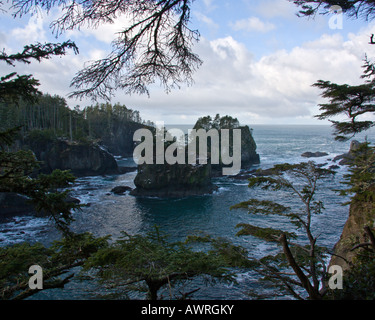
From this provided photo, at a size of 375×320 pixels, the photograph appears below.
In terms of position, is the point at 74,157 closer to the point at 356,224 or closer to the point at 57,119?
the point at 57,119

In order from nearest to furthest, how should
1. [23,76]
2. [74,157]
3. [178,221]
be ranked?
[23,76] → [178,221] → [74,157]

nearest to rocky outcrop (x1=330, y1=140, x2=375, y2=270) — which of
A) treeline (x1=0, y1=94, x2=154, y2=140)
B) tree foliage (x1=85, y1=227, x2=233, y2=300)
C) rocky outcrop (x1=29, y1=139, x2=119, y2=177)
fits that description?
tree foliage (x1=85, y1=227, x2=233, y2=300)

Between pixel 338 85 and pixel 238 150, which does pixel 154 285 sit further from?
pixel 238 150

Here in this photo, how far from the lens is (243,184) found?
41.9 metres

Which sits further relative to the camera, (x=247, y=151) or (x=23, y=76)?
(x=247, y=151)

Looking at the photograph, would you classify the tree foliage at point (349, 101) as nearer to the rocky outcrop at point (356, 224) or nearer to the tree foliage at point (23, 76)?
the rocky outcrop at point (356, 224)

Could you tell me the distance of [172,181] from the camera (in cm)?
3791

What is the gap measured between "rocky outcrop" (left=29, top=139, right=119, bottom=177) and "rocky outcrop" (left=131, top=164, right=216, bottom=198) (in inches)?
707

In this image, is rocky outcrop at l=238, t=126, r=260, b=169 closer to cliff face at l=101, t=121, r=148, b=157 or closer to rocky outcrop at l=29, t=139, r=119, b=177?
rocky outcrop at l=29, t=139, r=119, b=177

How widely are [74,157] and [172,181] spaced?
24235 mm

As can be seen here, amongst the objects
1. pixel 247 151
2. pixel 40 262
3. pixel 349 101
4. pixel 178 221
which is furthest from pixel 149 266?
pixel 247 151

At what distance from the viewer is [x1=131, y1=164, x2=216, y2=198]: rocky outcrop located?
1448 inches
